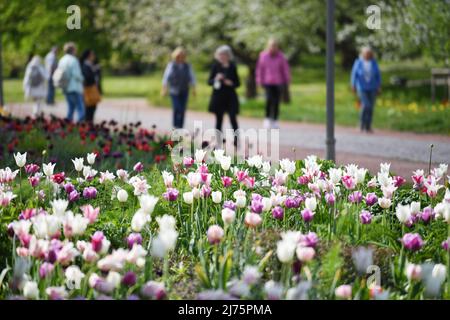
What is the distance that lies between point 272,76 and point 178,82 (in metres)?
2.43

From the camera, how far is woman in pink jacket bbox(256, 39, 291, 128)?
62.8 ft

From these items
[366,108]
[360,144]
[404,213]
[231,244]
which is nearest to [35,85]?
[366,108]

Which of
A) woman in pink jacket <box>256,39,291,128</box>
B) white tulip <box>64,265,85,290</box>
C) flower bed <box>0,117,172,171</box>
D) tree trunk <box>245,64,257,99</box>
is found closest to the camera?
white tulip <box>64,265,85,290</box>

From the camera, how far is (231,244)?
5.50m

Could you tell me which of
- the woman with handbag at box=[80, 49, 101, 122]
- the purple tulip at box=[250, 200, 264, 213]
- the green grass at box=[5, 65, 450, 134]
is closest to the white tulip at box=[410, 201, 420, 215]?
the purple tulip at box=[250, 200, 264, 213]

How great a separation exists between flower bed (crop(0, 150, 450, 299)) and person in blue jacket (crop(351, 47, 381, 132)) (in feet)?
37.5

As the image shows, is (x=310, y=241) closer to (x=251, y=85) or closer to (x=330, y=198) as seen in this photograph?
(x=330, y=198)

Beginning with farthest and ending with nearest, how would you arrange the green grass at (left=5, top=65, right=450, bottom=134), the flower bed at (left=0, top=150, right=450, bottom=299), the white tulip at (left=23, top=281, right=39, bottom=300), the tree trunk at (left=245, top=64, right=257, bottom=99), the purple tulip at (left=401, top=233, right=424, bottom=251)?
1. the tree trunk at (left=245, top=64, right=257, bottom=99)
2. the green grass at (left=5, top=65, right=450, bottom=134)
3. the purple tulip at (left=401, top=233, right=424, bottom=251)
4. the flower bed at (left=0, top=150, right=450, bottom=299)
5. the white tulip at (left=23, top=281, right=39, bottom=300)

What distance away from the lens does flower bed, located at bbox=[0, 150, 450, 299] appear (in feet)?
14.8

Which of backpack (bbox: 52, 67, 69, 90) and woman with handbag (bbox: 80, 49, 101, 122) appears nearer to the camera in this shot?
backpack (bbox: 52, 67, 69, 90)

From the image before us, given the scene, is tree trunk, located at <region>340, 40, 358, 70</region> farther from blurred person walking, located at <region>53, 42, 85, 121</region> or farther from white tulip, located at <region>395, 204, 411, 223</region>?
white tulip, located at <region>395, 204, 411, 223</region>

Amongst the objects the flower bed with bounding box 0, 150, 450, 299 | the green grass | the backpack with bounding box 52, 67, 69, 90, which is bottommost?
the green grass

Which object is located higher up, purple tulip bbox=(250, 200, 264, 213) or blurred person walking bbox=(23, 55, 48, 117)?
blurred person walking bbox=(23, 55, 48, 117)
